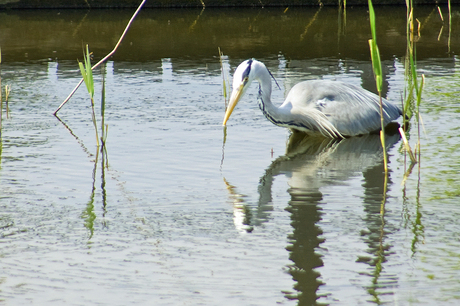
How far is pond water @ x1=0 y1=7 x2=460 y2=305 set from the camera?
3530 millimetres

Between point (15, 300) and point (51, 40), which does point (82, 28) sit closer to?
point (51, 40)

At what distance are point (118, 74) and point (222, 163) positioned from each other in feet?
14.1

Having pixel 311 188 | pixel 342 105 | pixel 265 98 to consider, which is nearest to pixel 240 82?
pixel 265 98

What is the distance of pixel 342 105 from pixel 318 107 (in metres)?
0.27

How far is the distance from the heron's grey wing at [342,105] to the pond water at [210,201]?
0.55 feet

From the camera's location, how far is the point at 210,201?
4.73 metres

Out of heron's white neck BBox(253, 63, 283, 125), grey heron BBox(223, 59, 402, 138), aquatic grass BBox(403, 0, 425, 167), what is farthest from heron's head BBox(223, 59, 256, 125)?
aquatic grass BBox(403, 0, 425, 167)

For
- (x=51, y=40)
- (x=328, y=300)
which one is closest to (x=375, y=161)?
(x=328, y=300)

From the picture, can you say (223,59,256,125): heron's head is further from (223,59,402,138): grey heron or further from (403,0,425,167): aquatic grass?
(403,0,425,167): aquatic grass

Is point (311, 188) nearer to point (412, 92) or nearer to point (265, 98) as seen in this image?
point (265, 98)

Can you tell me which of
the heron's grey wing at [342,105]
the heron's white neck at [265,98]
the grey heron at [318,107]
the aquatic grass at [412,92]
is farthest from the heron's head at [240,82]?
the aquatic grass at [412,92]

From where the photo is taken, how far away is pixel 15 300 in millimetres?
3385

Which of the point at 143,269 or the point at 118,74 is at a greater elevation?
the point at 118,74

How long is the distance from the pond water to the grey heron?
17 cm
